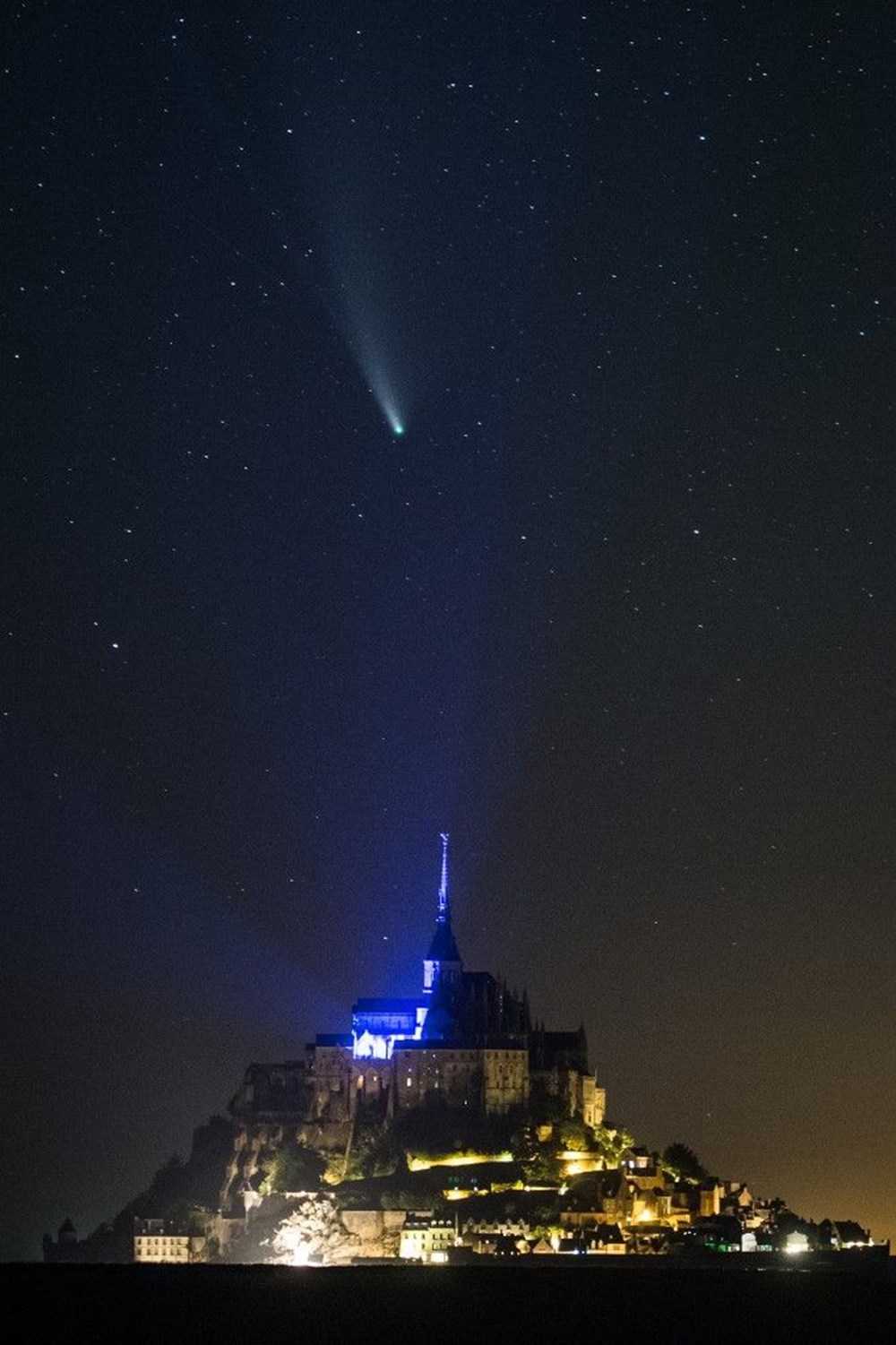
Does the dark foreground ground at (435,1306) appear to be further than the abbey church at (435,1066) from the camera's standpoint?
No

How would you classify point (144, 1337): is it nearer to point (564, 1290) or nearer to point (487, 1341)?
point (487, 1341)

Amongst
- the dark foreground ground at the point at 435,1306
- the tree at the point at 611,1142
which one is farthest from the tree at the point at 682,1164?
the dark foreground ground at the point at 435,1306

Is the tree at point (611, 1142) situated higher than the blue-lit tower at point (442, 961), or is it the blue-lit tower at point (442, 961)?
the blue-lit tower at point (442, 961)

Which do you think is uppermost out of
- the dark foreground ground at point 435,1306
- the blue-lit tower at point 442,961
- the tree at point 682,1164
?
the blue-lit tower at point 442,961

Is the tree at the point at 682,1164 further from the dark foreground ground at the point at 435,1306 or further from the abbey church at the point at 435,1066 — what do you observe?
the dark foreground ground at the point at 435,1306

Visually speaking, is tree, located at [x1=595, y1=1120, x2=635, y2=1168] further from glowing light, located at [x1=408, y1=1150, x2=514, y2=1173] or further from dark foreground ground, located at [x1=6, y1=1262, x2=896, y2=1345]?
dark foreground ground, located at [x1=6, y1=1262, x2=896, y2=1345]

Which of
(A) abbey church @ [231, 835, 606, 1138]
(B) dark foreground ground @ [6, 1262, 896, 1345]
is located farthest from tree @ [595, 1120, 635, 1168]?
(B) dark foreground ground @ [6, 1262, 896, 1345]
